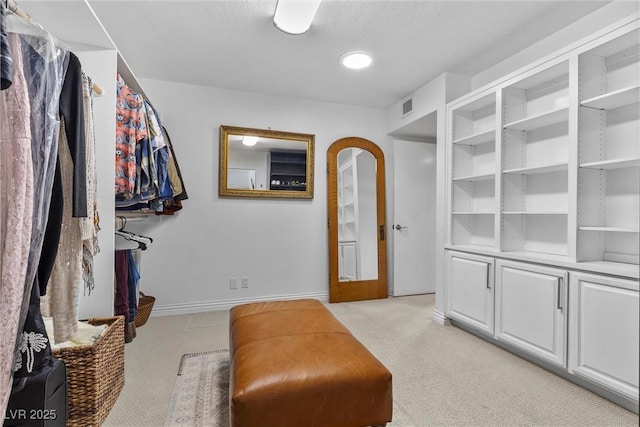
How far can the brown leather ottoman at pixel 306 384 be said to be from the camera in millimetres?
1138

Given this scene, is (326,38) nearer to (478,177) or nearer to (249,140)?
(249,140)

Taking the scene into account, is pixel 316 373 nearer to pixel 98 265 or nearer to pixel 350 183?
pixel 98 265

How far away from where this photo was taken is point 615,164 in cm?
182

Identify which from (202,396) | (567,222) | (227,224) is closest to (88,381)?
(202,396)

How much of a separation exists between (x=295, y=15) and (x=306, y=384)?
2163 millimetres

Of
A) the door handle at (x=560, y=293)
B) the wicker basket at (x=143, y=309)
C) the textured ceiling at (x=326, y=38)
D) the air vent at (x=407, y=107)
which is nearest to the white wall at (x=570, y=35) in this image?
the textured ceiling at (x=326, y=38)

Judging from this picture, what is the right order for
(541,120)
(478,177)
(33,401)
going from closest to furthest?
1. (33,401)
2. (541,120)
3. (478,177)

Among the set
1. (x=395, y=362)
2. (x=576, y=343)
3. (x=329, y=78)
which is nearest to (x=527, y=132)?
(x=576, y=343)

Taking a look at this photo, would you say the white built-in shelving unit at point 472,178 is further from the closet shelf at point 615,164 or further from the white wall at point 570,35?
the closet shelf at point 615,164

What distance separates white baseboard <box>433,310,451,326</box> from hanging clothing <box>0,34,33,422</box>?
2917mm

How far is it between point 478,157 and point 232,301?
2946 millimetres

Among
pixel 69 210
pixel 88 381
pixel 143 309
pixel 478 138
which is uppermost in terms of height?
pixel 478 138

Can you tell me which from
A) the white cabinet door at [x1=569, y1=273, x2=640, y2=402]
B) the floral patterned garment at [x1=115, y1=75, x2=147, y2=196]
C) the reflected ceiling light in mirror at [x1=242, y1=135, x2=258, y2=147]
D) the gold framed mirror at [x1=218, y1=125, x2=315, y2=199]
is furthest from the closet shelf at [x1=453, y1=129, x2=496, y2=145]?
the floral patterned garment at [x1=115, y1=75, x2=147, y2=196]

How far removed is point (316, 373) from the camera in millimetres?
1224
